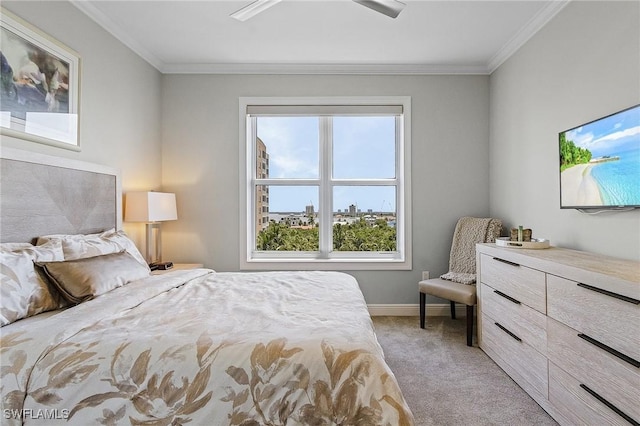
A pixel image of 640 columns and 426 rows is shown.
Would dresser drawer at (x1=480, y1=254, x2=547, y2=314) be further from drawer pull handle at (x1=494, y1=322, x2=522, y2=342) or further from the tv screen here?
the tv screen

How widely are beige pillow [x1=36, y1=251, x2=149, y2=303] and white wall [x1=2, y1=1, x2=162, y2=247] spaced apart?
31.5 inches

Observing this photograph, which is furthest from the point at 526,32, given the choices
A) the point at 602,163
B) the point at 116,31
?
A: the point at 116,31

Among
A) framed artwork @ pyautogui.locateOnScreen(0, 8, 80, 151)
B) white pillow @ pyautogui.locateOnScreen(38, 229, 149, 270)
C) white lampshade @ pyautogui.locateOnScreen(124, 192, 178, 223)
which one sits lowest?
white pillow @ pyautogui.locateOnScreen(38, 229, 149, 270)

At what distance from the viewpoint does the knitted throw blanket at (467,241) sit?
132 inches

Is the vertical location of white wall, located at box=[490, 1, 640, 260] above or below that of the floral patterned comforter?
above

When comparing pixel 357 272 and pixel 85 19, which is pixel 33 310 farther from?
pixel 357 272

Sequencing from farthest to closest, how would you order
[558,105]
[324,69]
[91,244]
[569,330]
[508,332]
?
[324,69] → [558,105] → [508,332] → [91,244] → [569,330]

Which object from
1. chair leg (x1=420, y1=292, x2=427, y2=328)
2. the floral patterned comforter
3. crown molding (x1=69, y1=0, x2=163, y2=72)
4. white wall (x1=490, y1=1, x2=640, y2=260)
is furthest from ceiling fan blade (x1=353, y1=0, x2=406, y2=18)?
chair leg (x1=420, y1=292, x2=427, y2=328)

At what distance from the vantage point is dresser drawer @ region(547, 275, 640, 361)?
1398 millimetres

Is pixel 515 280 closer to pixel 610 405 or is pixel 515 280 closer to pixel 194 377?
pixel 610 405

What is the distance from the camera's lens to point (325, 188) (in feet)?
12.7

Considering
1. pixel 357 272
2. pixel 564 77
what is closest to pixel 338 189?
pixel 357 272

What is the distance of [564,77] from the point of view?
253 centimetres

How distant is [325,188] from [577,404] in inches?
109
